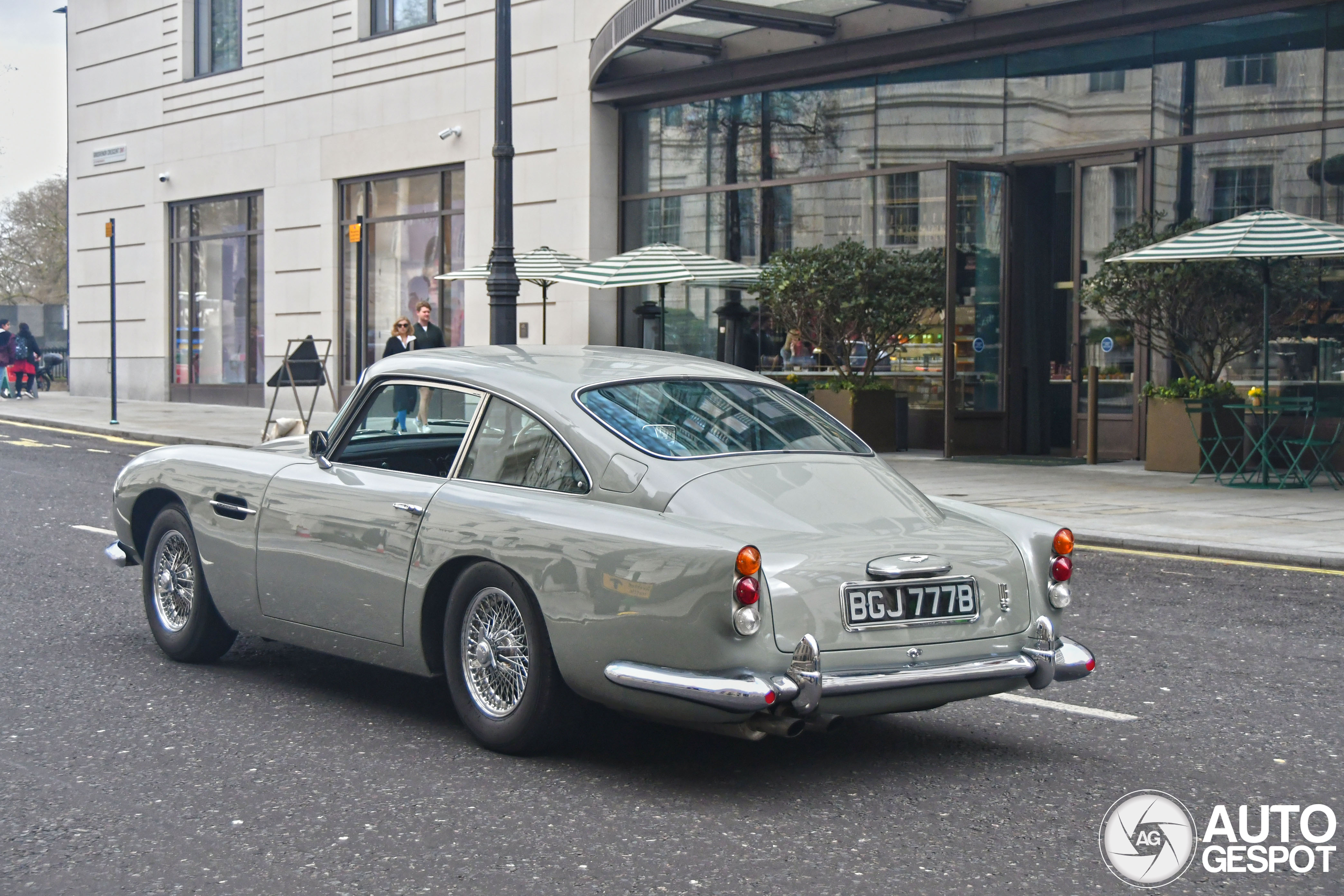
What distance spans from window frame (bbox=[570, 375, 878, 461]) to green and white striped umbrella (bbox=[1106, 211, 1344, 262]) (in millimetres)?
A: 9488

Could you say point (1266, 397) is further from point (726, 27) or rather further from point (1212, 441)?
point (726, 27)

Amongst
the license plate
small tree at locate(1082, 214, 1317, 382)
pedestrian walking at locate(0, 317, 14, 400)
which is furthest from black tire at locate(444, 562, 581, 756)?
pedestrian walking at locate(0, 317, 14, 400)

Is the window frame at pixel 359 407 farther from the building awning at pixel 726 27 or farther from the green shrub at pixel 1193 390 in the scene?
the building awning at pixel 726 27

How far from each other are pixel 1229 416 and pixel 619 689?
13.0 m

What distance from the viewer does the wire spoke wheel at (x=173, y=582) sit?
6391 mm

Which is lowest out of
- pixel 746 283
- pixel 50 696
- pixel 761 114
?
pixel 50 696

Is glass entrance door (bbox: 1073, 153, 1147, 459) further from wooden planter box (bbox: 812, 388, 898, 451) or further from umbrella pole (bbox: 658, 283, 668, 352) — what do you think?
umbrella pole (bbox: 658, 283, 668, 352)

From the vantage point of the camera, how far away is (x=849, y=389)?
18688mm

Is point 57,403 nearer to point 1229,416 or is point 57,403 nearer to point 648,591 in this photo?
point 1229,416

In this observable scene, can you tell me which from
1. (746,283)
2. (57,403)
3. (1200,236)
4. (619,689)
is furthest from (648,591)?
(57,403)

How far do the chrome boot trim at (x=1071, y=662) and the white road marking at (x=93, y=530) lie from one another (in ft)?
25.1

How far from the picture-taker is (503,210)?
48.6 ft

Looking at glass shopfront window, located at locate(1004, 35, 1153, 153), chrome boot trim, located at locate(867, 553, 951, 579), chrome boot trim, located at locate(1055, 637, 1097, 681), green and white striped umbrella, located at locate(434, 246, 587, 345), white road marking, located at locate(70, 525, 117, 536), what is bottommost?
white road marking, located at locate(70, 525, 117, 536)

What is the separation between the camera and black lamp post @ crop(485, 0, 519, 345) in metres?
14.5
